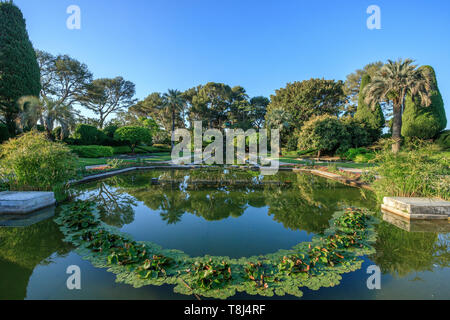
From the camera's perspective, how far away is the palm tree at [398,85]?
1627 centimetres

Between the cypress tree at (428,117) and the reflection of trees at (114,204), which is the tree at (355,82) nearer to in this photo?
the cypress tree at (428,117)

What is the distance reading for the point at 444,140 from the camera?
19.3 m

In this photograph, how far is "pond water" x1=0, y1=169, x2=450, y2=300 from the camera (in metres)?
2.59

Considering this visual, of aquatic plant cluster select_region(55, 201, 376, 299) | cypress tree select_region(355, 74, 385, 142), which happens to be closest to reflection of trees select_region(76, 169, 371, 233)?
aquatic plant cluster select_region(55, 201, 376, 299)

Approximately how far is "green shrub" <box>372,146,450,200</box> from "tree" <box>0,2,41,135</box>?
24446 mm

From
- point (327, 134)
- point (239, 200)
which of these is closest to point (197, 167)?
point (239, 200)

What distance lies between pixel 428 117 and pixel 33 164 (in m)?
28.8

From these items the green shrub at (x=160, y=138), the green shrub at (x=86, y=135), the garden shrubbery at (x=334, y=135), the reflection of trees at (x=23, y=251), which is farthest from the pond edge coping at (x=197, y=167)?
the green shrub at (x=160, y=138)

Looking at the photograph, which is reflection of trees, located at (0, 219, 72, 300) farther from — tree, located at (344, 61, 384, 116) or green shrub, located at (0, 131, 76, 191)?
tree, located at (344, 61, 384, 116)

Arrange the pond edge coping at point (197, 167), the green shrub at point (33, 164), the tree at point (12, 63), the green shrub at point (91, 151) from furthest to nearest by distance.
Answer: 1. the green shrub at point (91, 151)
2. the tree at point (12, 63)
3. the pond edge coping at point (197, 167)
4. the green shrub at point (33, 164)

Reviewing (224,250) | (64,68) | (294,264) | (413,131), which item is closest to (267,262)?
(294,264)

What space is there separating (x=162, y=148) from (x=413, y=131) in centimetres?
3010

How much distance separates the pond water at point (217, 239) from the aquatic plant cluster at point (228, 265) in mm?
138
